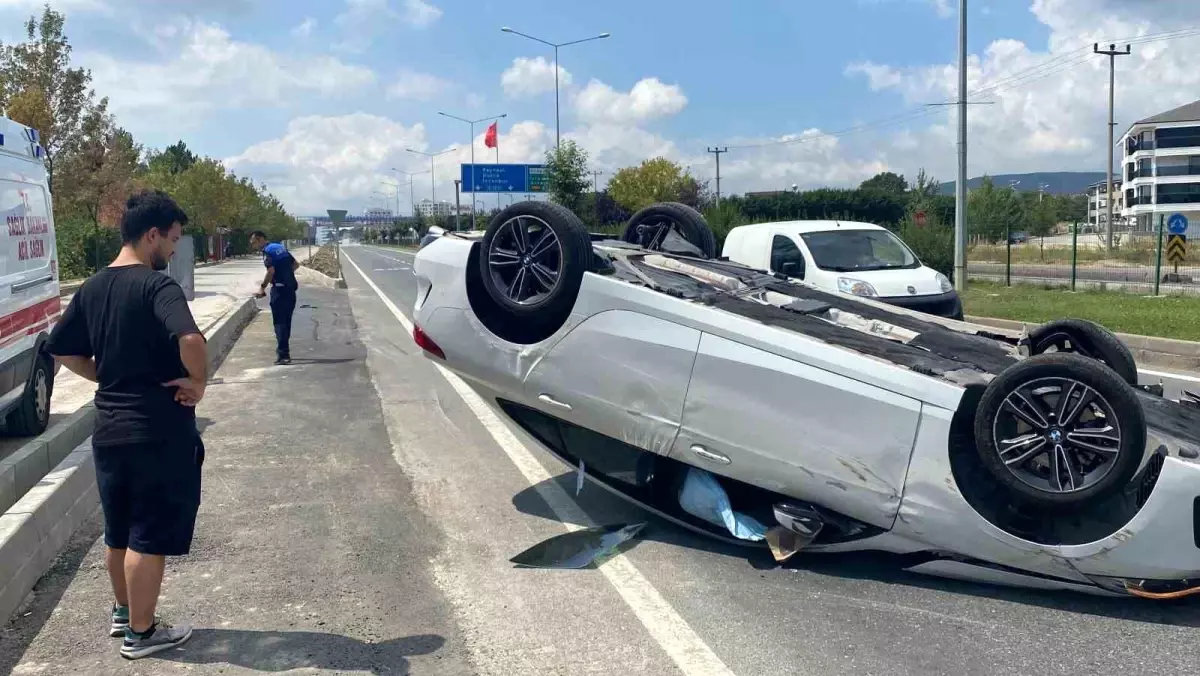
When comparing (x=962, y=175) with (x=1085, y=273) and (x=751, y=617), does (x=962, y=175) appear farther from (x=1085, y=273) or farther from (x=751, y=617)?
(x=751, y=617)

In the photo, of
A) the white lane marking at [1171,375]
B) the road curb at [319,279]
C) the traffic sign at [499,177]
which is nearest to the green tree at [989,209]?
the road curb at [319,279]

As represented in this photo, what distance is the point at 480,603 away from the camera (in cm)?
453

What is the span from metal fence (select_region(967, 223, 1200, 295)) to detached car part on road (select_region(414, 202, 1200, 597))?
17596 mm

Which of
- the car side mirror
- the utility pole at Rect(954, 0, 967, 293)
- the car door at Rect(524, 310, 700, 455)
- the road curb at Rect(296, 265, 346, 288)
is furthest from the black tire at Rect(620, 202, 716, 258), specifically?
the road curb at Rect(296, 265, 346, 288)

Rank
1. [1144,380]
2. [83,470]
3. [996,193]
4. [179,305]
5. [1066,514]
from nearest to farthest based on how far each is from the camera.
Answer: [179,305], [1066,514], [83,470], [1144,380], [996,193]

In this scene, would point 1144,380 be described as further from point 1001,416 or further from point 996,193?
point 996,193

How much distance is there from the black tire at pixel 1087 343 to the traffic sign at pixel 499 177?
54.6 meters

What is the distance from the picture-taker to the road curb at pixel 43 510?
4.42 m

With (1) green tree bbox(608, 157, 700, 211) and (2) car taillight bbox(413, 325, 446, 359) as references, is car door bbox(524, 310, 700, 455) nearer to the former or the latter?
(2) car taillight bbox(413, 325, 446, 359)

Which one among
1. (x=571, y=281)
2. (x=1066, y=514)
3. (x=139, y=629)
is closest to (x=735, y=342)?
(x=571, y=281)

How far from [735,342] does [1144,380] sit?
280 inches

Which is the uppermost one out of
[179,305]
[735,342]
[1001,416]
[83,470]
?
[179,305]

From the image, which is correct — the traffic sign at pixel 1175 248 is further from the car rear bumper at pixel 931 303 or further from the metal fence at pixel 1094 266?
the car rear bumper at pixel 931 303

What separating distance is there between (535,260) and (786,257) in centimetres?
800
